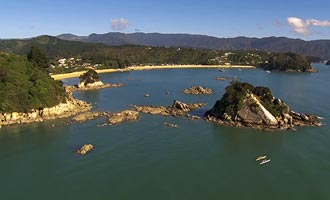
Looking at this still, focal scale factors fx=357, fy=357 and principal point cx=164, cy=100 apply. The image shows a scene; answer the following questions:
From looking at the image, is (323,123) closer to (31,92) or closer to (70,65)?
(31,92)

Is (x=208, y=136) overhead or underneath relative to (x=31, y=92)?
underneath

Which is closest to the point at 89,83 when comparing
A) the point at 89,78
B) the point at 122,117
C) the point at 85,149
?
the point at 89,78

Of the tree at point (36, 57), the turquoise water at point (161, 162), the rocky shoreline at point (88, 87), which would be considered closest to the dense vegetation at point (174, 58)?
the rocky shoreline at point (88, 87)

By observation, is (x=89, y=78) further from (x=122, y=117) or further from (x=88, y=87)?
(x=122, y=117)

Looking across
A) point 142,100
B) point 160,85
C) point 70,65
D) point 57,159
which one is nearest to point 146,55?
point 70,65

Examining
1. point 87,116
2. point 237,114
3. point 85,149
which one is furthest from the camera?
point 87,116

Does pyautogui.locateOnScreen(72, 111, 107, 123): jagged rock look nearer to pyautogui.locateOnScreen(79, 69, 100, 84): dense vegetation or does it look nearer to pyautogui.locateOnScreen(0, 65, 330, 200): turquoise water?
pyautogui.locateOnScreen(0, 65, 330, 200): turquoise water
